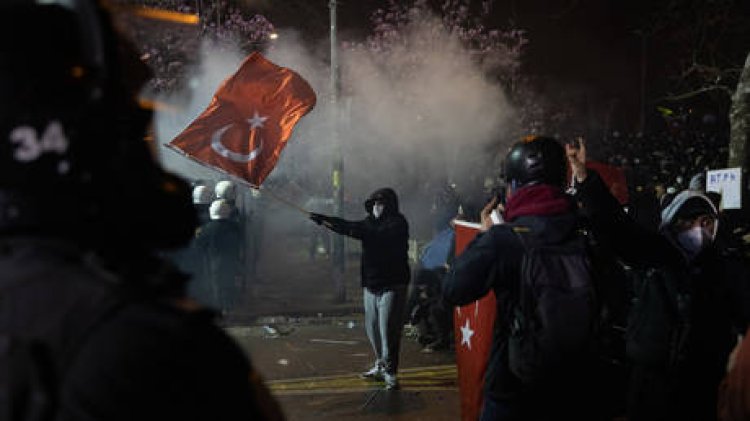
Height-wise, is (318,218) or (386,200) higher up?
(386,200)

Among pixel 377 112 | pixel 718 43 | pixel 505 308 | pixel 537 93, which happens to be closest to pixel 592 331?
pixel 505 308

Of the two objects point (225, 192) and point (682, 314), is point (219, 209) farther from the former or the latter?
point (682, 314)

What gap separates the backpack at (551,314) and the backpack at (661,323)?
0.59m

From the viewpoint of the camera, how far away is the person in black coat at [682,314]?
3205mm

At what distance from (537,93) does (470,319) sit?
28757 millimetres

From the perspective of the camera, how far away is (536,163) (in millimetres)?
3178

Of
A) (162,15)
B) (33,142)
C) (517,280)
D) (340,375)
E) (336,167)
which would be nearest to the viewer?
(33,142)

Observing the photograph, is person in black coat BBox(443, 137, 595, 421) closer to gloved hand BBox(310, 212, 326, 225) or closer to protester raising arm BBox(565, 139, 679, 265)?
protester raising arm BBox(565, 139, 679, 265)

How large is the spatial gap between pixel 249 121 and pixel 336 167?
635 cm

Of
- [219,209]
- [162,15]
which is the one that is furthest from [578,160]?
[219,209]

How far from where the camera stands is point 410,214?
20.4m

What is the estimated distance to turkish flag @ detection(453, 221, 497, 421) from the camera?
11.8 ft

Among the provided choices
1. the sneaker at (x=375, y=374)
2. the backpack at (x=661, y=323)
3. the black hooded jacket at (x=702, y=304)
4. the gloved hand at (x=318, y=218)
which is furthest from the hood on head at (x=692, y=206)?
the sneaker at (x=375, y=374)

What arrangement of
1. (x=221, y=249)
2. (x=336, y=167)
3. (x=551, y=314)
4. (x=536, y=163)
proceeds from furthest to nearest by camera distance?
(x=336, y=167), (x=221, y=249), (x=536, y=163), (x=551, y=314)
